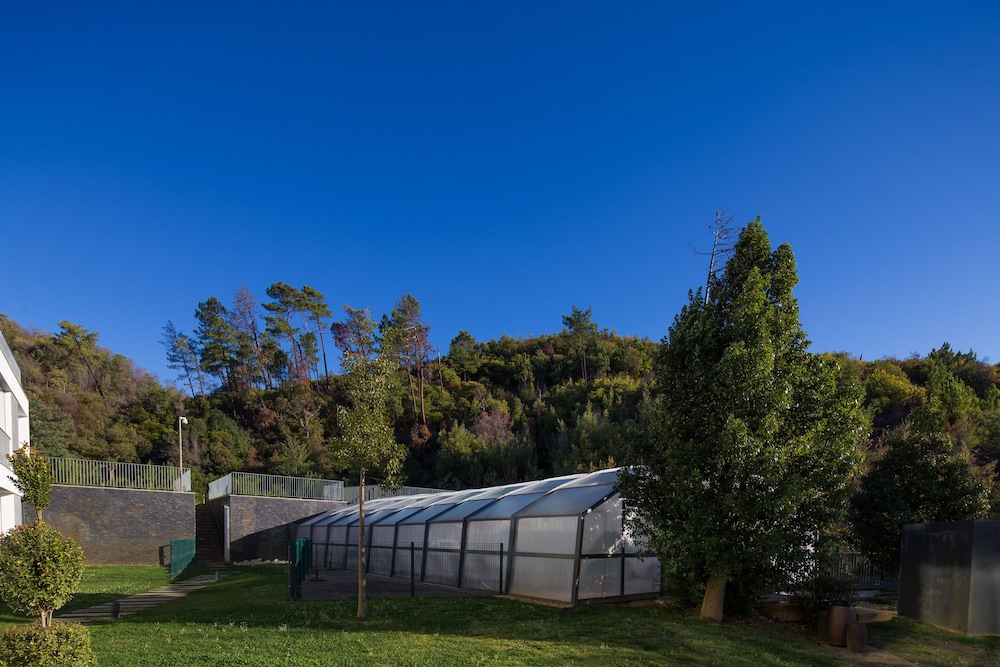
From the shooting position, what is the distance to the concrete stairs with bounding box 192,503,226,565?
30.7 m

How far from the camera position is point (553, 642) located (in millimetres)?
9805

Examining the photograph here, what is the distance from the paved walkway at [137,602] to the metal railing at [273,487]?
10.2 meters

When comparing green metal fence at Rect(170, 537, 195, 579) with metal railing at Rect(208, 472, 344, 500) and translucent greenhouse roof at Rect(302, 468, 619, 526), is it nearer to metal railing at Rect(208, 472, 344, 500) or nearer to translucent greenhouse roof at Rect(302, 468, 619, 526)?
metal railing at Rect(208, 472, 344, 500)

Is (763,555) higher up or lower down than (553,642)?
higher up

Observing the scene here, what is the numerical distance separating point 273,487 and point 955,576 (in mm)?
31133

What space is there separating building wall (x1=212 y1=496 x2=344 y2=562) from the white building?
33.2 ft

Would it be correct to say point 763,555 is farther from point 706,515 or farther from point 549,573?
point 549,573

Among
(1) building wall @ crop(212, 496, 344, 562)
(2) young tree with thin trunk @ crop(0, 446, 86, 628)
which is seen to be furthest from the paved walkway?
(1) building wall @ crop(212, 496, 344, 562)

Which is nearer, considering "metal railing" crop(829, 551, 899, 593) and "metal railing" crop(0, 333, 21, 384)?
"metal railing" crop(829, 551, 899, 593)

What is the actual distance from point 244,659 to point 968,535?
13219 millimetres

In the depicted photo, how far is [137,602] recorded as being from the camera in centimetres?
1609

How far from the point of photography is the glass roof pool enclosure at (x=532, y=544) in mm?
13906

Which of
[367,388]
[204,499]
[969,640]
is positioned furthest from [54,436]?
[969,640]

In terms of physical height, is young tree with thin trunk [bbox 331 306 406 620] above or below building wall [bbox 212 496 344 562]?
above
